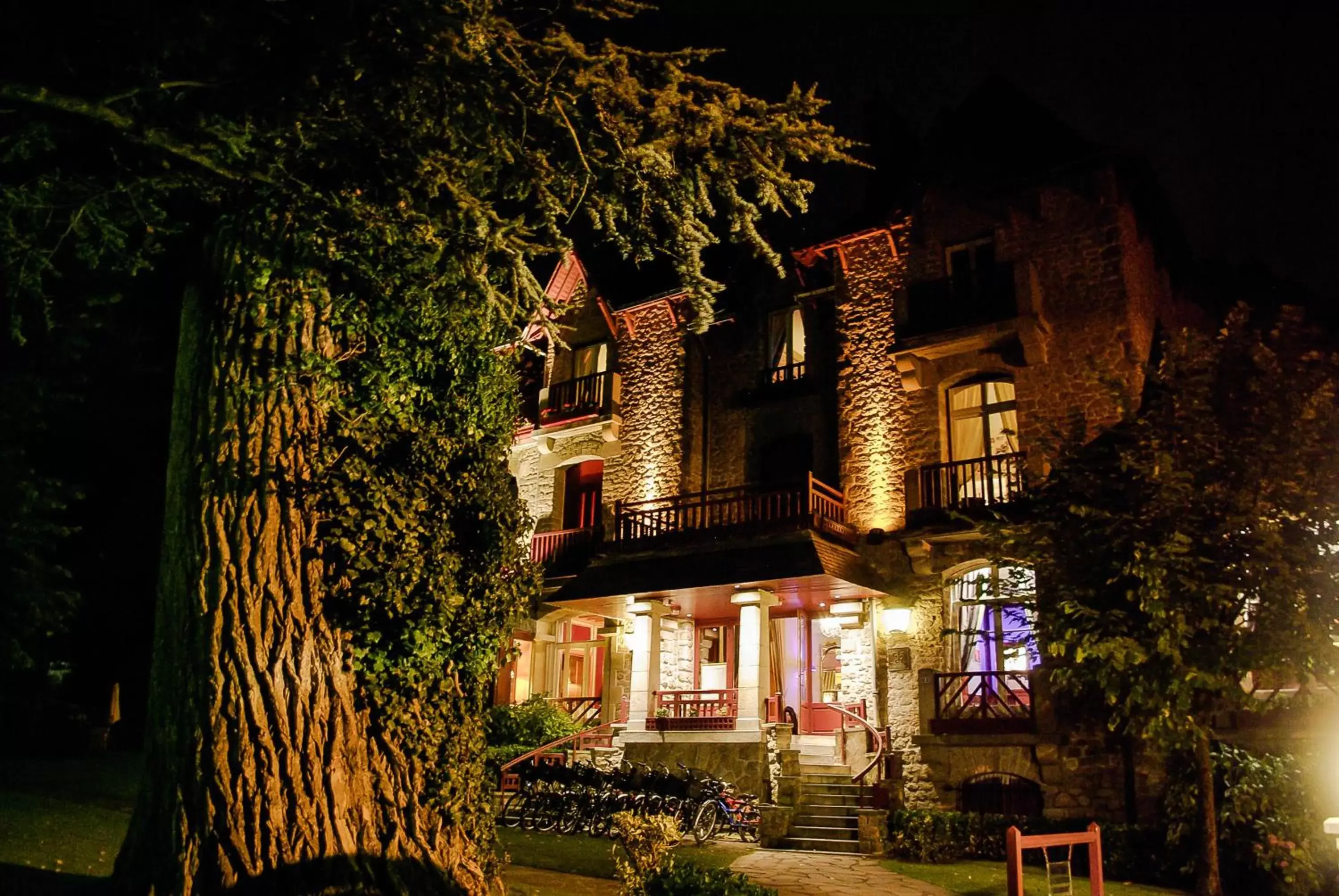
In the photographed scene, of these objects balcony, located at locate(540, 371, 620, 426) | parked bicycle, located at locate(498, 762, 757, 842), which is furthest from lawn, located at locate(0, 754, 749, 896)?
balcony, located at locate(540, 371, 620, 426)

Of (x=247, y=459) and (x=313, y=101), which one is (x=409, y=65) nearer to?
(x=313, y=101)

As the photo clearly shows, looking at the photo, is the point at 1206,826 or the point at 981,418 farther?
the point at 981,418

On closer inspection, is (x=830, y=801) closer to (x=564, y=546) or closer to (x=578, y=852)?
(x=578, y=852)

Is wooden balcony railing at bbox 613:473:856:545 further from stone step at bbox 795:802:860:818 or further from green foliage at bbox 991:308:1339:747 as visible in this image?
green foliage at bbox 991:308:1339:747

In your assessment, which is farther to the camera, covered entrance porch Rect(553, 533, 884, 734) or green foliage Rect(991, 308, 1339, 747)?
covered entrance porch Rect(553, 533, 884, 734)

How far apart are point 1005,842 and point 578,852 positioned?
5714 mm

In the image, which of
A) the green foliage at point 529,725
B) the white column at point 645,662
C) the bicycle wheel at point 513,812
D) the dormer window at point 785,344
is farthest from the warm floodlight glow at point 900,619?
the green foliage at point 529,725

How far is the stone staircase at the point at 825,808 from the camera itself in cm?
1434

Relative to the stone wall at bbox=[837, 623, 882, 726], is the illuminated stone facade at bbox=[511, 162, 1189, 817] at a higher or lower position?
higher

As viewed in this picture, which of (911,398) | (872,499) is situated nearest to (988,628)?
(872,499)

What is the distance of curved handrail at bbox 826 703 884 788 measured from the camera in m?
15.6

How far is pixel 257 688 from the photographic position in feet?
19.6

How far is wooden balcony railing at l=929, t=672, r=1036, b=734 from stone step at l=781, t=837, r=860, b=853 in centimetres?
277

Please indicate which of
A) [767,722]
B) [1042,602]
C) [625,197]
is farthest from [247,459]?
[767,722]
